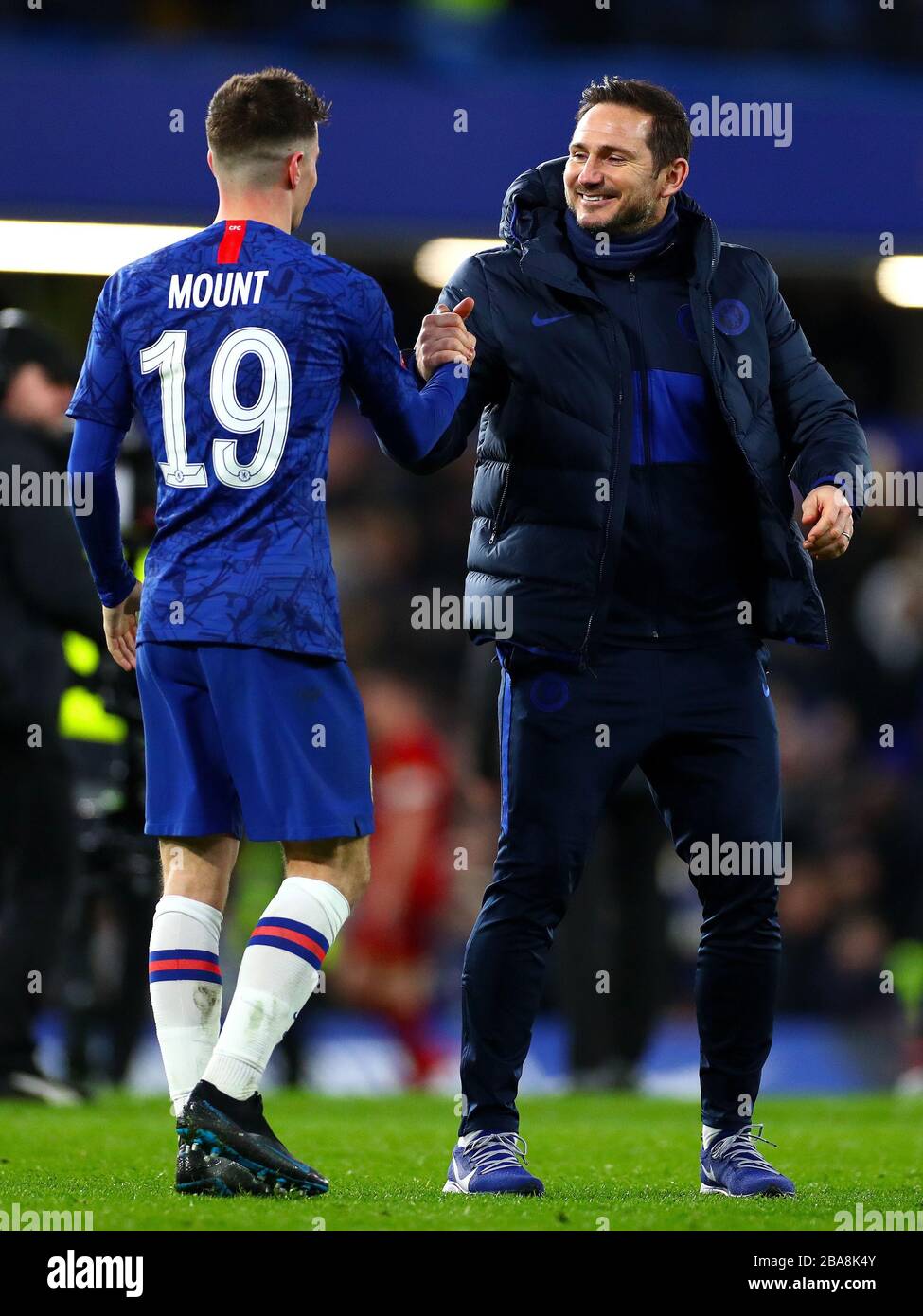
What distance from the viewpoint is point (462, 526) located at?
10.5 metres

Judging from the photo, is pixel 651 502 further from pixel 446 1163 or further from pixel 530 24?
pixel 530 24

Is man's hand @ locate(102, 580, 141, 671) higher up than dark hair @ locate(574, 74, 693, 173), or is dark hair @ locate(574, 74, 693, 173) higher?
dark hair @ locate(574, 74, 693, 173)

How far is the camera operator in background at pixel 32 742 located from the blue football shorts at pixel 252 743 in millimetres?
2416

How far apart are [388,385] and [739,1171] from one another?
1478 millimetres

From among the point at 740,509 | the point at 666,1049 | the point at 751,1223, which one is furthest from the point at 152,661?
the point at 666,1049

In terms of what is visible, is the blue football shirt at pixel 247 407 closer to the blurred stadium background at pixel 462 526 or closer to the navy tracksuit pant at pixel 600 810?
the navy tracksuit pant at pixel 600 810

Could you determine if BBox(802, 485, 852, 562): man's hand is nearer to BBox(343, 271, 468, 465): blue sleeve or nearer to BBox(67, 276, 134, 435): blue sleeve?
BBox(343, 271, 468, 465): blue sleeve

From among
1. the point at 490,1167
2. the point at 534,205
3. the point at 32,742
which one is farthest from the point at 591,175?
the point at 32,742

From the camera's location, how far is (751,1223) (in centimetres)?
283

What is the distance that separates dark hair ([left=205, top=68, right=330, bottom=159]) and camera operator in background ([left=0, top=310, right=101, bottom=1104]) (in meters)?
2.50

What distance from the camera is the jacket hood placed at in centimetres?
353

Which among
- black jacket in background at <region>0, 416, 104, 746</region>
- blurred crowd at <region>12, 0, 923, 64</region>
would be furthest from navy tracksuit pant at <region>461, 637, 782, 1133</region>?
blurred crowd at <region>12, 0, 923, 64</region>

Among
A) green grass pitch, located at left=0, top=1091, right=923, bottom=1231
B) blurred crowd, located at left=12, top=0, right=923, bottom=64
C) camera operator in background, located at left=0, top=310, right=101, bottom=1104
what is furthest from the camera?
blurred crowd, located at left=12, top=0, right=923, bottom=64

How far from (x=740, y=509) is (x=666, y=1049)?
508cm
